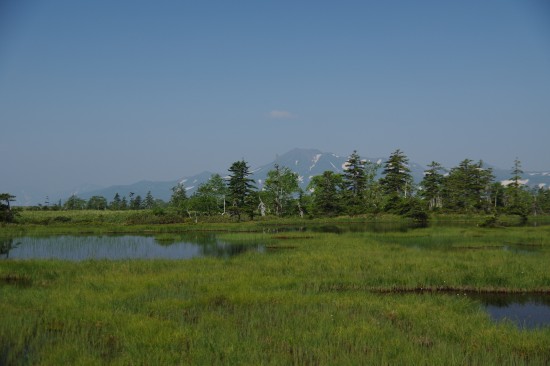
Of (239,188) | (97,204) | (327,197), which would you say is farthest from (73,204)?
(327,197)

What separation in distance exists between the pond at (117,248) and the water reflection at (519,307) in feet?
51.4

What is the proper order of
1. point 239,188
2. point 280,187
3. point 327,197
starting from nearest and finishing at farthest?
point 239,188 → point 327,197 → point 280,187

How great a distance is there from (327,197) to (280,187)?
9.11 metres

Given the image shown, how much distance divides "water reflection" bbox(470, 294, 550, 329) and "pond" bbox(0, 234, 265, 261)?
51.4ft

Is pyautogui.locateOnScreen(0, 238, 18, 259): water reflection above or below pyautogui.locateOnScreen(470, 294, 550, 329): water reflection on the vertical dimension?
above

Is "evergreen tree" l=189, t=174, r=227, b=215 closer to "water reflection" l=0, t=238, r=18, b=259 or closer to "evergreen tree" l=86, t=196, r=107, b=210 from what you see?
"water reflection" l=0, t=238, r=18, b=259

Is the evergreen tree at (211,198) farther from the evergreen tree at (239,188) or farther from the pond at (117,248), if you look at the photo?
the pond at (117,248)

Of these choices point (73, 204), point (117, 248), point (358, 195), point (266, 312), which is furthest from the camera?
point (73, 204)

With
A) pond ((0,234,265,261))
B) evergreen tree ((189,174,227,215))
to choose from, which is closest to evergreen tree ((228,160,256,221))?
evergreen tree ((189,174,227,215))

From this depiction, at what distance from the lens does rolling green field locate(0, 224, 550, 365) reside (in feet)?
28.4

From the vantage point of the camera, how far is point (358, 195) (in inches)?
3088

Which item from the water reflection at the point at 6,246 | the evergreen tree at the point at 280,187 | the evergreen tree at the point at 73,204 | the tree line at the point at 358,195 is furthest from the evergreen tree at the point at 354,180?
the evergreen tree at the point at 73,204

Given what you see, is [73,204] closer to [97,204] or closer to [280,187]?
[97,204]

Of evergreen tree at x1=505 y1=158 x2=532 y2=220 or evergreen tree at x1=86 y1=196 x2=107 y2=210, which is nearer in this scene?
evergreen tree at x1=505 y1=158 x2=532 y2=220
